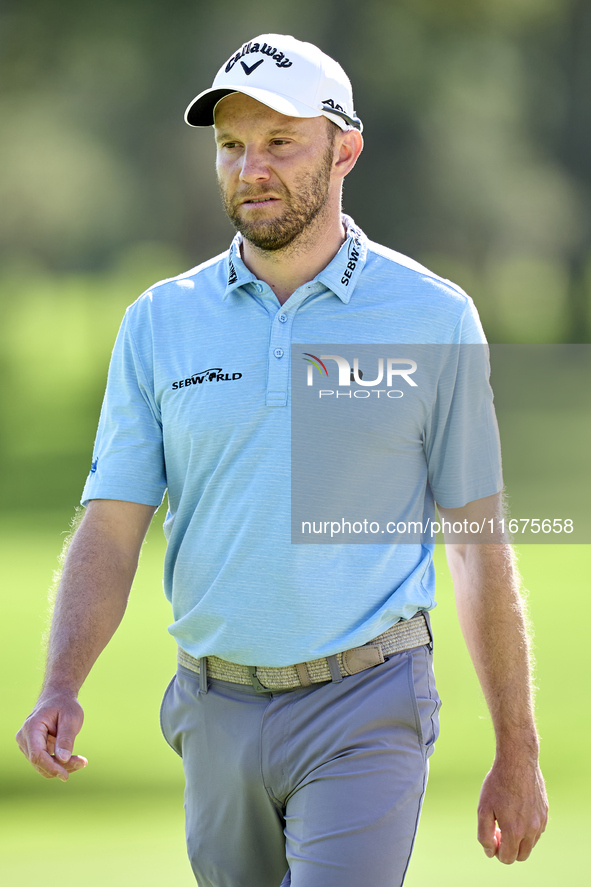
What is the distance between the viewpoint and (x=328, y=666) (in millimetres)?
1768

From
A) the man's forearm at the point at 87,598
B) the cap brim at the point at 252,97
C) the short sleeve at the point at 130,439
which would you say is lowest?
the man's forearm at the point at 87,598

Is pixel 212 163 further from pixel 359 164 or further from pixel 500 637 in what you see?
pixel 500 637

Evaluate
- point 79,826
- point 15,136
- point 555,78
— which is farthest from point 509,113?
point 79,826

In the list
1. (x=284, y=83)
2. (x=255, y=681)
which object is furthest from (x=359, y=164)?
(x=255, y=681)

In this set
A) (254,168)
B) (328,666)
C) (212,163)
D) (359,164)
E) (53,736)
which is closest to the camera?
(53,736)

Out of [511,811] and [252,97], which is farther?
[252,97]

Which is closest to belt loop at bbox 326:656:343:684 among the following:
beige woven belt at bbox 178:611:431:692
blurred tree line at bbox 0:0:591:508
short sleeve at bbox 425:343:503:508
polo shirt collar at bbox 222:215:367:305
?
beige woven belt at bbox 178:611:431:692

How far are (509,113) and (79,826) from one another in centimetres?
1339

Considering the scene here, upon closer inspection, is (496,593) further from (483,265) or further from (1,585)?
(483,265)

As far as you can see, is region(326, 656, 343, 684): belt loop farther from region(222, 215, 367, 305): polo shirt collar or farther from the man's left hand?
region(222, 215, 367, 305): polo shirt collar

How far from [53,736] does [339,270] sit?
89 cm

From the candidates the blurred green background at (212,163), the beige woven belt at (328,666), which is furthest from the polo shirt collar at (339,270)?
the blurred green background at (212,163)

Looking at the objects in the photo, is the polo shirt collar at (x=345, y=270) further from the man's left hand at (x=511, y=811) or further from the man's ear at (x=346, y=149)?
the man's left hand at (x=511, y=811)

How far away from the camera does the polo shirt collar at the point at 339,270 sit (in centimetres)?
190
